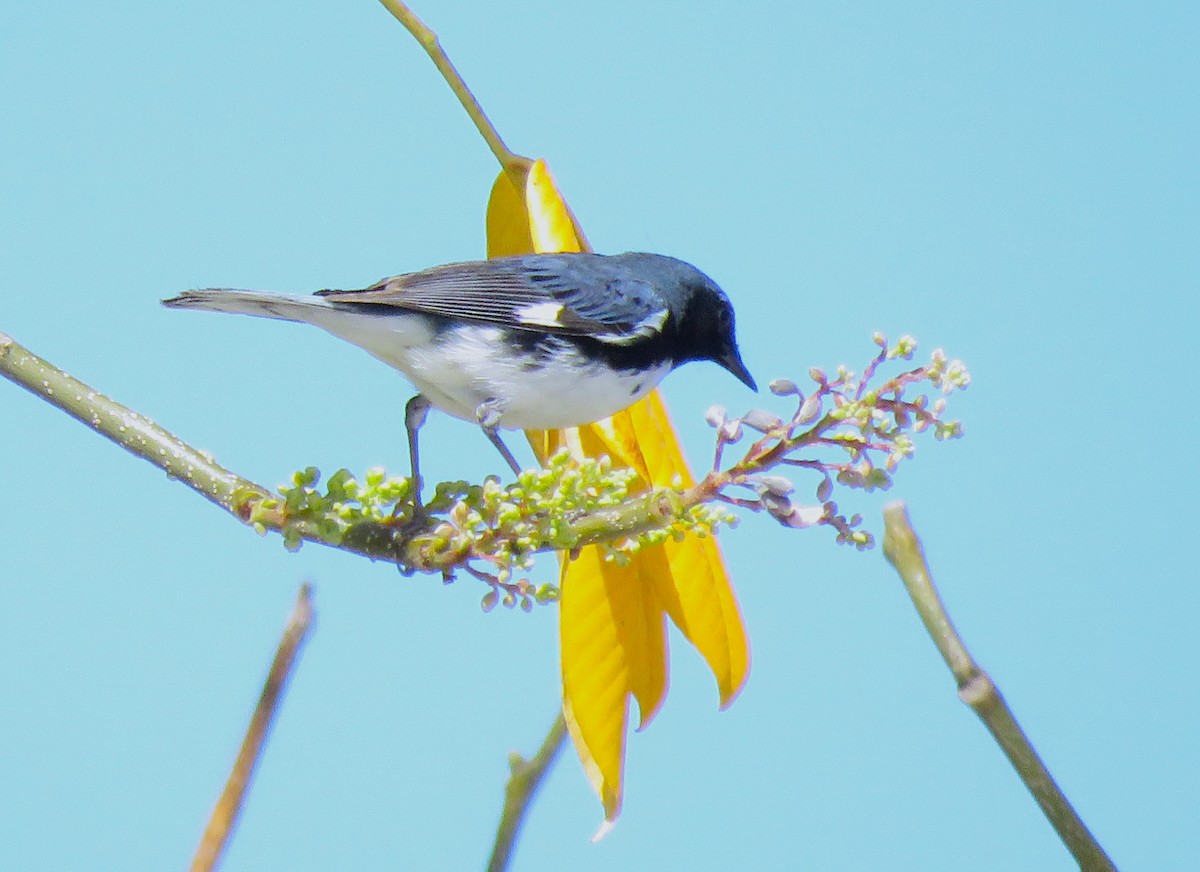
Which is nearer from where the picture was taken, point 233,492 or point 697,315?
point 233,492

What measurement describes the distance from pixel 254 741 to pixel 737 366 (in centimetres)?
194

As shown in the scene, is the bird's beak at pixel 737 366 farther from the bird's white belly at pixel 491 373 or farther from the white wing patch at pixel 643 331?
the bird's white belly at pixel 491 373

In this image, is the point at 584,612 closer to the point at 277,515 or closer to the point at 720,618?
the point at 720,618

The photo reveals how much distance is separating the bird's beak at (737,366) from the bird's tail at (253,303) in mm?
1008

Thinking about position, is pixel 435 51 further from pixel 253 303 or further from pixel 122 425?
pixel 122 425

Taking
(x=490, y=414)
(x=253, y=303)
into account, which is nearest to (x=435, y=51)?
(x=253, y=303)

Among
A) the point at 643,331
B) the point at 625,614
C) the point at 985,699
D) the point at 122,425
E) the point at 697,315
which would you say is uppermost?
the point at 697,315

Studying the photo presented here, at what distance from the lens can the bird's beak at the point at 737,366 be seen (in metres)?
3.13

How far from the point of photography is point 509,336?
2.62 metres

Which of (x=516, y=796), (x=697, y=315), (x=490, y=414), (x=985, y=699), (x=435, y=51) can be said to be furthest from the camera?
(x=697, y=315)

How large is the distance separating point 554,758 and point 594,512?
1.31 feet

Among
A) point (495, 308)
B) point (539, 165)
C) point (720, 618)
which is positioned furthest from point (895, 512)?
point (495, 308)

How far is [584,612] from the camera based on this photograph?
2121 mm

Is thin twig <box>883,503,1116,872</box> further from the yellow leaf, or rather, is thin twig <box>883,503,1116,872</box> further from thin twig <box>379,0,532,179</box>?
thin twig <box>379,0,532,179</box>
